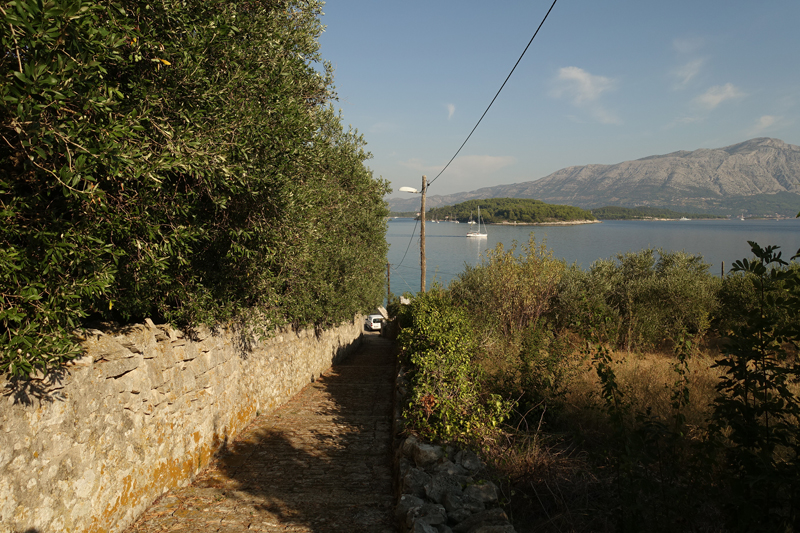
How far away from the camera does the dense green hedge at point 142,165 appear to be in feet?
10.0

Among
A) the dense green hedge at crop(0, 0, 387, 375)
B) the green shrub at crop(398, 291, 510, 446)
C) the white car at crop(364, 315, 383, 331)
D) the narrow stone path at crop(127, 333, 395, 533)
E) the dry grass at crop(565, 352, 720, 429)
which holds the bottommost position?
the white car at crop(364, 315, 383, 331)

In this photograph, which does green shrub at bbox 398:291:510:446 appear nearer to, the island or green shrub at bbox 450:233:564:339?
green shrub at bbox 450:233:564:339

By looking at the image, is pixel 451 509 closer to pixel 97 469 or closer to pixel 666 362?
pixel 97 469

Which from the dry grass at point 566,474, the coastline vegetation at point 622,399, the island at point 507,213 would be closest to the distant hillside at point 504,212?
the island at point 507,213

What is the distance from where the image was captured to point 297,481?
19.1ft

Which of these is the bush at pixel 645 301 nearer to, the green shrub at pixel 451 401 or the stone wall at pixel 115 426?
the green shrub at pixel 451 401

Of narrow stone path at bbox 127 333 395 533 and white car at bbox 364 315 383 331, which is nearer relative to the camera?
narrow stone path at bbox 127 333 395 533

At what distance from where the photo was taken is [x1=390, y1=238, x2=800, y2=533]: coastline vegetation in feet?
9.70

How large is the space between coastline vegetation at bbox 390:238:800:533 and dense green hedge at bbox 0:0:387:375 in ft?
11.7

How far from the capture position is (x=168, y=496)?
5367mm

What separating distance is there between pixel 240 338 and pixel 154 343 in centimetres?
281

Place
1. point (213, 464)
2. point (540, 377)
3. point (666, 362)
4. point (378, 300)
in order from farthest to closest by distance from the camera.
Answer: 1. point (378, 300)
2. point (666, 362)
3. point (540, 377)
4. point (213, 464)

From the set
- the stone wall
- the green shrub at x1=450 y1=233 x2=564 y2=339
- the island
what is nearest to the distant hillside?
the island

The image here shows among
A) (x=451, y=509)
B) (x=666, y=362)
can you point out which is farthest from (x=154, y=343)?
(x=666, y=362)
